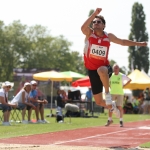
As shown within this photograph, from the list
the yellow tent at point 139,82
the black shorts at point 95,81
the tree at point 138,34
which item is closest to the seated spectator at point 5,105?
the black shorts at point 95,81

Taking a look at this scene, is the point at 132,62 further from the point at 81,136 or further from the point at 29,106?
the point at 81,136

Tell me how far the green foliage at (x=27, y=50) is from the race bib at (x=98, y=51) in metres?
63.7

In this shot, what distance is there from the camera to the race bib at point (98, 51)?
9.77 m

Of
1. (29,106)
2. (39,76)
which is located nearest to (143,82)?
(39,76)

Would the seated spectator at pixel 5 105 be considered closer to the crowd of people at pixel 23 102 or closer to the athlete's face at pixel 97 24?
the crowd of people at pixel 23 102

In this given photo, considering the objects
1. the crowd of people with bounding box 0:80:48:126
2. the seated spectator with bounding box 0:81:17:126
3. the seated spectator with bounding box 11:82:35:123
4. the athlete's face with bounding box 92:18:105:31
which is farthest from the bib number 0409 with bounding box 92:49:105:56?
the seated spectator with bounding box 11:82:35:123

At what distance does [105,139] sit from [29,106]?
23.0 ft

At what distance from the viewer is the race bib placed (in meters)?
9.77

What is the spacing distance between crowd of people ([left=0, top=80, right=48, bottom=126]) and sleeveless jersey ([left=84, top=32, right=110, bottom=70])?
6351 mm

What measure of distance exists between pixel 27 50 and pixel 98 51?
217ft

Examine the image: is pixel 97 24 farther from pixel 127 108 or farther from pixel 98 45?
pixel 127 108

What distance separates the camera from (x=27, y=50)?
248 ft

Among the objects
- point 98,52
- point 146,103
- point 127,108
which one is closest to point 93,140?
point 98,52

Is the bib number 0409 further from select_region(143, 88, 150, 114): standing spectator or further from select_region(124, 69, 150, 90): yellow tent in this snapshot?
select_region(124, 69, 150, 90): yellow tent
